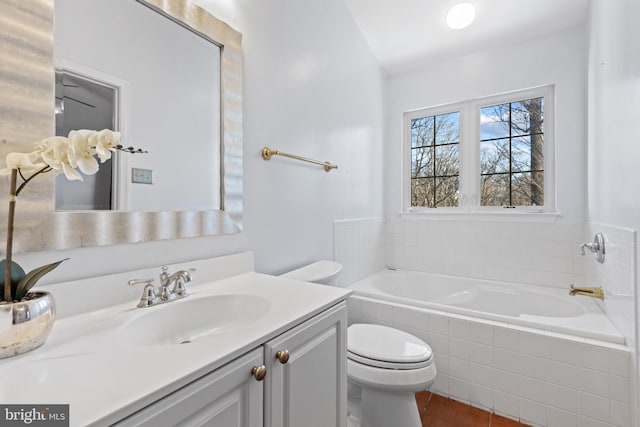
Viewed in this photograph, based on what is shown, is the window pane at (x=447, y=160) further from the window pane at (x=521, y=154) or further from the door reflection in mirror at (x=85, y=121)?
the door reflection in mirror at (x=85, y=121)

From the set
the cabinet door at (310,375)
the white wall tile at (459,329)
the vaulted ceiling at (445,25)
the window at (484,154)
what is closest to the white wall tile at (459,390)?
the white wall tile at (459,329)

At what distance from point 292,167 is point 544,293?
6.74 ft

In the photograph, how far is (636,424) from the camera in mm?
1268

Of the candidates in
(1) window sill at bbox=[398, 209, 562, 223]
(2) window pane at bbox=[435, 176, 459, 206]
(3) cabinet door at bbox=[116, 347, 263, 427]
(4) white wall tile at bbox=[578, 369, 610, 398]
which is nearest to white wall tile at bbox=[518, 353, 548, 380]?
(4) white wall tile at bbox=[578, 369, 610, 398]

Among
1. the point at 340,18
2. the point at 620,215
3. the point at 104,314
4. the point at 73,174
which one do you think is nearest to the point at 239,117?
the point at 73,174

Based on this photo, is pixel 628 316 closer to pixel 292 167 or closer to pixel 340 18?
pixel 292 167

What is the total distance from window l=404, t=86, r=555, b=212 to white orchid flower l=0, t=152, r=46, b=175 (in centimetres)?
275

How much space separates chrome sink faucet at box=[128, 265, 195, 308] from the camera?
3.05 feet

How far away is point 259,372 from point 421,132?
276 cm

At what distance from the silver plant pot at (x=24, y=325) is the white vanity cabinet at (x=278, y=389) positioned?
1.14 feet

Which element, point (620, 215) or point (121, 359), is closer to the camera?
point (121, 359)

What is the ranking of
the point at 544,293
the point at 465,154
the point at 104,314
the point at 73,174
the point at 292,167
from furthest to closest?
the point at 465,154, the point at 544,293, the point at 292,167, the point at 104,314, the point at 73,174

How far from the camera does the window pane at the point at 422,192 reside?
2861 mm

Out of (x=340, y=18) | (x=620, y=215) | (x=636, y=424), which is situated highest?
(x=340, y=18)
